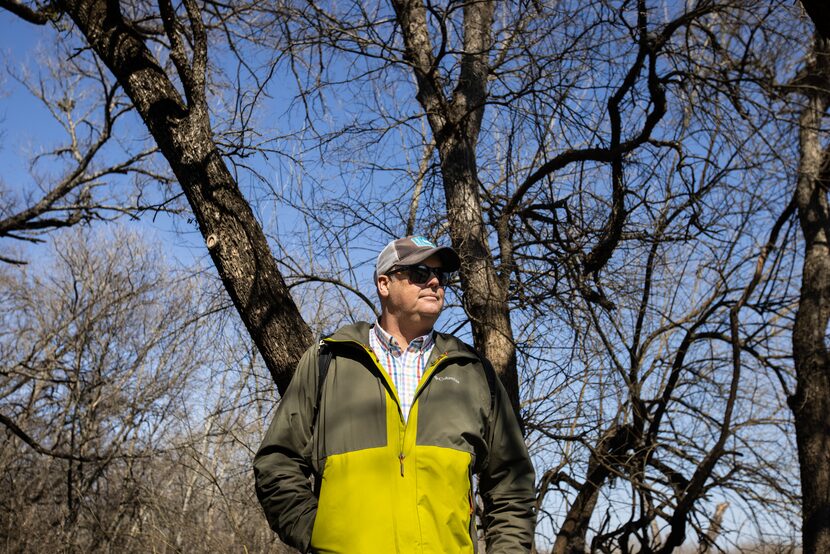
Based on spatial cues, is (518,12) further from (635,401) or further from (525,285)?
(635,401)

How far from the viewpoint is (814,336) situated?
28.0 feet

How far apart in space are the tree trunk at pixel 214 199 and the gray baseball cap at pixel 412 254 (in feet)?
2.80

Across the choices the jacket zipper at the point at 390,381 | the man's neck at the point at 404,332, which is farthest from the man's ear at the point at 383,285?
the jacket zipper at the point at 390,381

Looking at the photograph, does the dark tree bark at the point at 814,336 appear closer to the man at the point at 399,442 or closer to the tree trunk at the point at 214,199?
the tree trunk at the point at 214,199

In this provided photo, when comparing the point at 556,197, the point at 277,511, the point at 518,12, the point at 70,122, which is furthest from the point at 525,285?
the point at 70,122

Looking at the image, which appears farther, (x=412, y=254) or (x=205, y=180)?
(x=205, y=180)

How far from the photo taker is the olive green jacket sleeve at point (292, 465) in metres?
2.36

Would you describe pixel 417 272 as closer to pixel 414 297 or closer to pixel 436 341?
pixel 414 297

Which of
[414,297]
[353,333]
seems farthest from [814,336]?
[353,333]

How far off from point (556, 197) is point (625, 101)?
0.88 metres

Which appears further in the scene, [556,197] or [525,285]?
[556,197]

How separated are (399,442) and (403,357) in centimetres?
35

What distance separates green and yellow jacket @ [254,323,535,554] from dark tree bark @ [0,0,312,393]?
0.94 m

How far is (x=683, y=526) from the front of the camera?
7.33 meters
